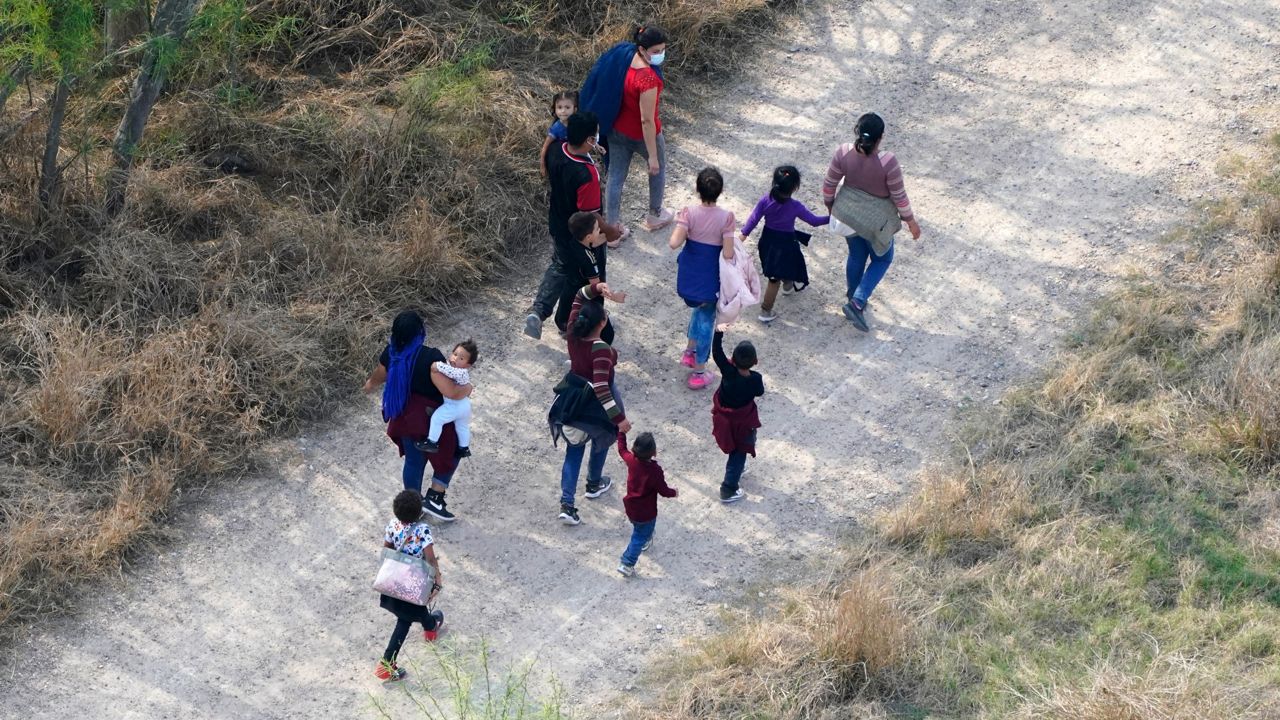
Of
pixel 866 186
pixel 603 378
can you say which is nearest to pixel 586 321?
pixel 603 378

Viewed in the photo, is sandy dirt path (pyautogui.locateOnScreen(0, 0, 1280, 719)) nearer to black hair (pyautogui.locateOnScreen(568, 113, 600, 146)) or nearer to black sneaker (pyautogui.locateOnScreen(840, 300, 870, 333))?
black sneaker (pyautogui.locateOnScreen(840, 300, 870, 333))

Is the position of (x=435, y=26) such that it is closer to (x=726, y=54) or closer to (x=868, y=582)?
(x=726, y=54)

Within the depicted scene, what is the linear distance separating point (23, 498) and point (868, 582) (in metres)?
4.69

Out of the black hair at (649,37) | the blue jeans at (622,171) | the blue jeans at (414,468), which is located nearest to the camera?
the blue jeans at (414,468)

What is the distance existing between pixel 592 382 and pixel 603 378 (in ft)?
0.29

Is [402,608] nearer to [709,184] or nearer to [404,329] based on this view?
[404,329]

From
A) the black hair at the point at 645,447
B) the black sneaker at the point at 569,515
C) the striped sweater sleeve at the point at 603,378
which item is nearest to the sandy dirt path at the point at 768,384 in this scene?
the black sneaker at the point at 569,515

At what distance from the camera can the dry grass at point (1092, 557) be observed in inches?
278

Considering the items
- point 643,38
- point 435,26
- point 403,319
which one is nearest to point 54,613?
point 403,319

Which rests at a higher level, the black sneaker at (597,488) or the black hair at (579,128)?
the black hair at (579,128)

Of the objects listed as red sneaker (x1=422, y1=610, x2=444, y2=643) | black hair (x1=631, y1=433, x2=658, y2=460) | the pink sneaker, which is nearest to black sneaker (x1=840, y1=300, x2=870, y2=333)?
the pink sneaker

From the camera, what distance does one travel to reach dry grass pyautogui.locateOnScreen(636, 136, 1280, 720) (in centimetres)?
707

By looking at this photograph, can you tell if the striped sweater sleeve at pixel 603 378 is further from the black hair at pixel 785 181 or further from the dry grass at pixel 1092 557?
the black hair at pixel 785 181

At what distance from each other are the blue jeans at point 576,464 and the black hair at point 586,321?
24.1 inches
